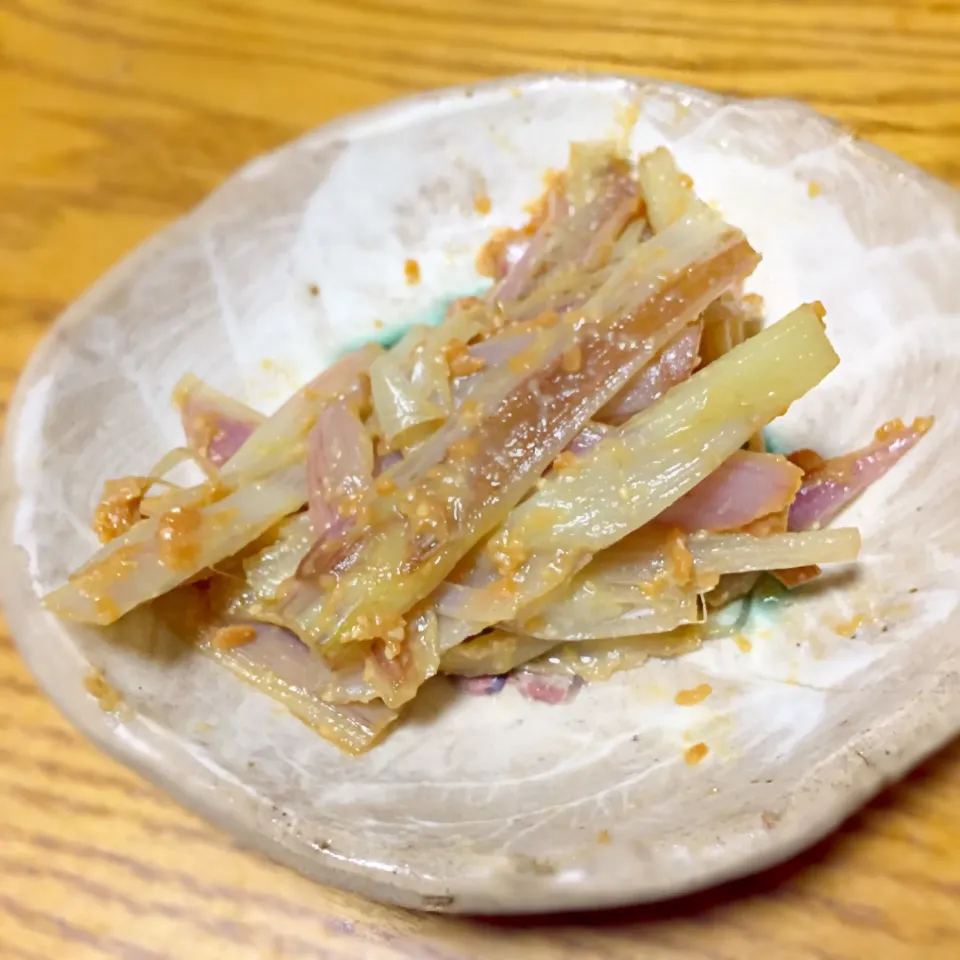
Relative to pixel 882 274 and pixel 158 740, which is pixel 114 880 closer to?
pixel 158 740

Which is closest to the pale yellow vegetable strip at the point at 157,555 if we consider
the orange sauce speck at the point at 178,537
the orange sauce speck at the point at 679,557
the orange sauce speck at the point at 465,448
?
the orange sauce speck at the point at 178,537

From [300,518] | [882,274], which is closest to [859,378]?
[882,274]

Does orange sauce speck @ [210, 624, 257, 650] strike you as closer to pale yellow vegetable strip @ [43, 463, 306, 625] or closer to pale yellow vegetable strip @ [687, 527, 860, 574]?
pale yellow vegetable strip @ [43, 463, 306, 625]

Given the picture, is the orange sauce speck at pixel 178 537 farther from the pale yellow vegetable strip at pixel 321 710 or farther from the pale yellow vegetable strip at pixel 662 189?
the pale yellow vegetable strip at pixel 662 189

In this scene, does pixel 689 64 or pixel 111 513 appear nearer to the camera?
pixel 111 513

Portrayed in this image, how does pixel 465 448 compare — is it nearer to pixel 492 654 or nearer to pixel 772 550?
pixel 492 654

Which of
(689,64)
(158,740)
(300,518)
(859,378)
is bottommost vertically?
(158,740)

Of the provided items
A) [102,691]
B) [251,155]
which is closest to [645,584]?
[102,691]
